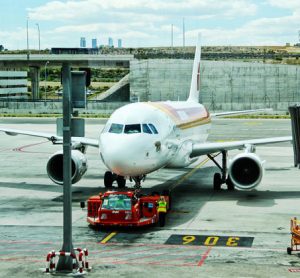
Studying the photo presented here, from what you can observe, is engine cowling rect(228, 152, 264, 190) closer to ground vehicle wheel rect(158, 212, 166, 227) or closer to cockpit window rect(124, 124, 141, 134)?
cockpit window rect(124, 124, 141, 134)

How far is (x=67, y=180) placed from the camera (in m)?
20.7

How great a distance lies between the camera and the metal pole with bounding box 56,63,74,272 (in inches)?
794

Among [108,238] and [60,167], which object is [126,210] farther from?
[60,167]

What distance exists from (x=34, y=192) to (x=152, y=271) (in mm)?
16574

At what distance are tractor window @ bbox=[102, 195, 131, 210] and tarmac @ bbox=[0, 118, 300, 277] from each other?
2.97 ft

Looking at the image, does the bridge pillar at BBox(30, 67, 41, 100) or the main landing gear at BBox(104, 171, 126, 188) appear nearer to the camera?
the main landing gear at BBox(104, 171, 126, 188)

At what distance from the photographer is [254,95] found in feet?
418

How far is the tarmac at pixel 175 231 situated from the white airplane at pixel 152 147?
138 cm

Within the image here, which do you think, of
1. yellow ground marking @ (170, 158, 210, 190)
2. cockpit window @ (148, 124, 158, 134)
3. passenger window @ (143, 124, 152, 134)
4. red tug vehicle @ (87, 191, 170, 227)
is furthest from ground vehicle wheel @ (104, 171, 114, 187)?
red tug vehicle @ (87, 191, 170, 227)

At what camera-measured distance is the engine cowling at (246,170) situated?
3234cm

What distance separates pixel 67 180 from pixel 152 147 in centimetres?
873

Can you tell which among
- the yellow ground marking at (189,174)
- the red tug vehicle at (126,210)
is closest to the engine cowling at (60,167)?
the yellow ground marking at (189,174)

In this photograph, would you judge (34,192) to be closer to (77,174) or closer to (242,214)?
(77,174)

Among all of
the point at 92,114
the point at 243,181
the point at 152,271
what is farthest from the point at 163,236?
the point at 92,114
